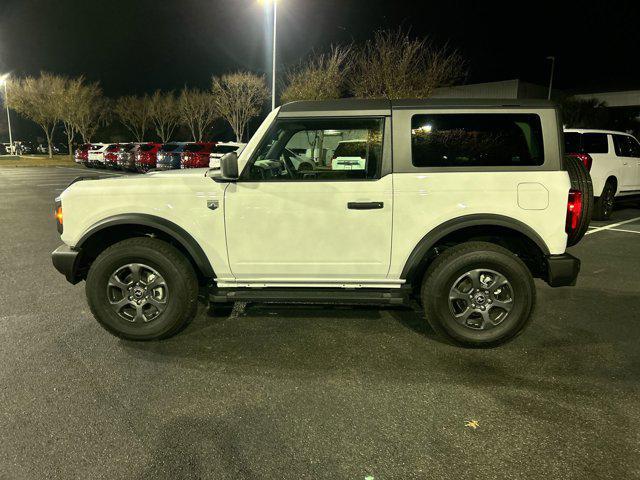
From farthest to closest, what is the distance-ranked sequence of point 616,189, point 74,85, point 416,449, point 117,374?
point 74,85 → point 616,189 → point 117,374 → point 416,449

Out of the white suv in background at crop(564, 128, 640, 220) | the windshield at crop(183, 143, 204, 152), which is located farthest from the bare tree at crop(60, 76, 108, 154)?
the white suv in background at crop(564, 128, 640, 220)

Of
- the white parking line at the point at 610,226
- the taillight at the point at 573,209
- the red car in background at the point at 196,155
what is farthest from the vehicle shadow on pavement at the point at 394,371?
the red car in background at the point at 196,155

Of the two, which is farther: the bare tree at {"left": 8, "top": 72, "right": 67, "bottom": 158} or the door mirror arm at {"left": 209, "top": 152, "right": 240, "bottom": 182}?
the bare tree at {"left": 8, "top": 72, "right": 67, "bottom": 158}

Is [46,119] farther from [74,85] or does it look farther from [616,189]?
[616,189]

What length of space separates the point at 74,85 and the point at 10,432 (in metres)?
48.0

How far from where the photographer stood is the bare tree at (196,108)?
46.7 m

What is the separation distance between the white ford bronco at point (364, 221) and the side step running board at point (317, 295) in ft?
0.04

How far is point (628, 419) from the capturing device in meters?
2.88

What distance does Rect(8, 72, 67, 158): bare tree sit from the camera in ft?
141

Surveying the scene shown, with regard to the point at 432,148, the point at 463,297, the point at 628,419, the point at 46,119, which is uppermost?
the point at 46,119

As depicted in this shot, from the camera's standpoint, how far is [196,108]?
4728 centimetres

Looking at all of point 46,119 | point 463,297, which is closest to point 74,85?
point 46,119

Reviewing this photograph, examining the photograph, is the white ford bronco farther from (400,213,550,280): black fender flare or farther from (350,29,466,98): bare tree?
(350,29,466,98): bare tree

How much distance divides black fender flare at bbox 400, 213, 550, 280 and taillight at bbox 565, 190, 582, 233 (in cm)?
27
